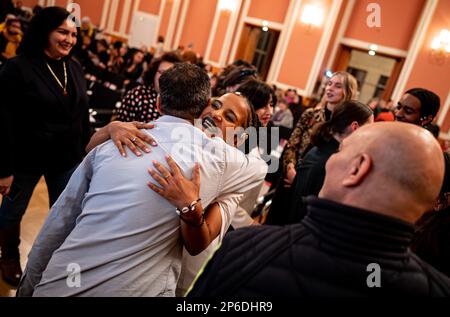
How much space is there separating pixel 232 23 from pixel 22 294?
10691 millimetres

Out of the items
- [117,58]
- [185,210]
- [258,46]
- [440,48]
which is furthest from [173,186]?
[258,46]

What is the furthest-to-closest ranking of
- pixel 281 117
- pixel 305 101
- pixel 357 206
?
pixel 305 101
pixel 281 117
pixel 357 206

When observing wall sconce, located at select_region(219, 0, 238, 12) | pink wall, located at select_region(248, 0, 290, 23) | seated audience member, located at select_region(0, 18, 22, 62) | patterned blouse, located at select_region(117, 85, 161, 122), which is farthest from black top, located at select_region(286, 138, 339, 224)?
wall sconce, located at select_region(219, 0, 238, 12)

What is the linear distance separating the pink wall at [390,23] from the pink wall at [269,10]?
202cm

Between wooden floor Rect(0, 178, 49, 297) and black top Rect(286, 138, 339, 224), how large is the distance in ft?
5.90

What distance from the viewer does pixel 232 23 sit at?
35.2 ft

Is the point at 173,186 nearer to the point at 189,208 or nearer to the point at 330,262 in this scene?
the point at 189,208

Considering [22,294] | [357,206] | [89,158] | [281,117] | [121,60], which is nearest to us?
[357,206]

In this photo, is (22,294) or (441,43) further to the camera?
(441,43)

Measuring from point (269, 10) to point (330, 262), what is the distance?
35.6 feet
